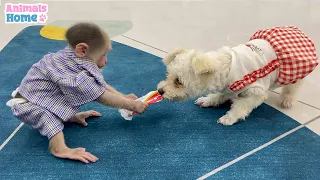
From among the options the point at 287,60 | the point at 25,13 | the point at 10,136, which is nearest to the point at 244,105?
the point at 287,60

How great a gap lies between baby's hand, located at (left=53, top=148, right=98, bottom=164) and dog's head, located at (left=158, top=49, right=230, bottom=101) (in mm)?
324

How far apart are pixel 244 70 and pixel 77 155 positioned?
615 mm

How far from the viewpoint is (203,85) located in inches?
49.4

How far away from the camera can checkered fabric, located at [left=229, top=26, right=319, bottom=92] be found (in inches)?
49.7

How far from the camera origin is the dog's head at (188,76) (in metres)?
1.19

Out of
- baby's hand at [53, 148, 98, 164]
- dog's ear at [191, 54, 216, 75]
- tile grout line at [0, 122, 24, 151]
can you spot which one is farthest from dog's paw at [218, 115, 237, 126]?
tile grout line at [0, 122, 24, 151]

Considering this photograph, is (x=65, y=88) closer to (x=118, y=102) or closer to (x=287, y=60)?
(x=118, y=102)

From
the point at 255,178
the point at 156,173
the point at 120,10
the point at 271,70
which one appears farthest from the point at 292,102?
the point at 120,10

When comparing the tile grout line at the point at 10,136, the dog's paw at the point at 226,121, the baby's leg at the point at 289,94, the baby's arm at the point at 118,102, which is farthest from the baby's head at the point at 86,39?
the baby's leg at the point at 289,94

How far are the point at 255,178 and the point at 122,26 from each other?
1.51 metres

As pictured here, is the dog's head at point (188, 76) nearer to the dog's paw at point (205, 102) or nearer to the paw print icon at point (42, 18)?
the dog's paw at point (205, 102)

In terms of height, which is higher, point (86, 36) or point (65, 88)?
point (86, 36)

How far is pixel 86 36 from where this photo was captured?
3.76 ft

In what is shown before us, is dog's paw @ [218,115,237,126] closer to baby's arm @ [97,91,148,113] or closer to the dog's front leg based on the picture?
the dog's front leg
